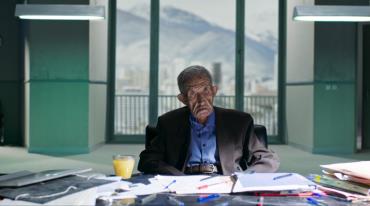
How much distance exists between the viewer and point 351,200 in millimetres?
1793

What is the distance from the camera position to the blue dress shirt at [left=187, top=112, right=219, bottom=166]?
2.58m

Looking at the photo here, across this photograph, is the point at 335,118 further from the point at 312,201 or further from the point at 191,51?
the point at 312,201

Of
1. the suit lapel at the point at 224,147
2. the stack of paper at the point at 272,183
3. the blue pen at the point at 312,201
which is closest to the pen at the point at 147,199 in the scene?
the stack of paper at the point at 272,183

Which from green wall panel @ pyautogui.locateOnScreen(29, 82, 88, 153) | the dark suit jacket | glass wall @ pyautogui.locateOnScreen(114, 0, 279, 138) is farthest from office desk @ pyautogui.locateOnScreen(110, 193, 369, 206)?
glass wall @ pyautogui.locateOnScreen(114, 0, 279, 138)

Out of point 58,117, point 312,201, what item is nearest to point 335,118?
point 58,117

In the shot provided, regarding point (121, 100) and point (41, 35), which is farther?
point (121, 100)

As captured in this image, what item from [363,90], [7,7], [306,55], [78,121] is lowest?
[78,121]

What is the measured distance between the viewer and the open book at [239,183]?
5.93 ft

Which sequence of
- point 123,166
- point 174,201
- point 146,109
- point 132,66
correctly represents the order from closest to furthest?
point 174,201
point 123,166
point 132,66
point 146,109

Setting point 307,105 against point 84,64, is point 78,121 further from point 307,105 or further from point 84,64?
point 307,105

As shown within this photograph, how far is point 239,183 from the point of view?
1893 mm

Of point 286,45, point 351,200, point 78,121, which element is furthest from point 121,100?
point 351,200

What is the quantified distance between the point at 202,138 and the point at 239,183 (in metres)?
0.76

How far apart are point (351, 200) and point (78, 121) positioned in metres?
6.31
